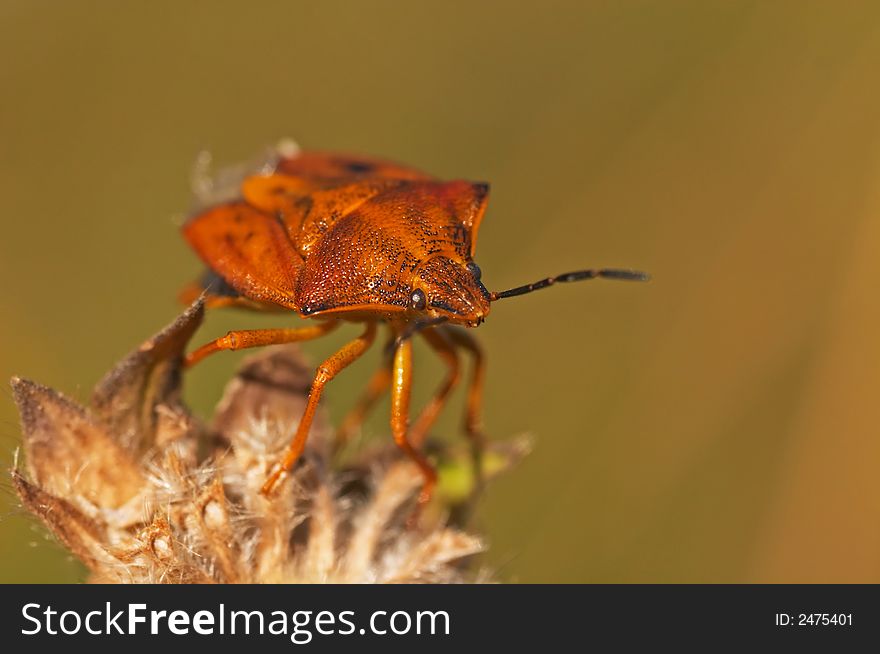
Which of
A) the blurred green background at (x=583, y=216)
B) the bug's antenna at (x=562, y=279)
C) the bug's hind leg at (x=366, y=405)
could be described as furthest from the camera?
the blurred green background at (x=583, y=216)

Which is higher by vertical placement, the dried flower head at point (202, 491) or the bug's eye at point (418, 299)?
the bug's eye at point (418, 299)

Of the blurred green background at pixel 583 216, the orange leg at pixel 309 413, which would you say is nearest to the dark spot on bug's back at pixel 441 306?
the orange leg at pixel 309 413

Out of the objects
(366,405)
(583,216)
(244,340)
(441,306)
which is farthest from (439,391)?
(583,216)

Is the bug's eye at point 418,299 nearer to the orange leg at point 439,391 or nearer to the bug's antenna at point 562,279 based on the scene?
the bug's antenna at point 562,279

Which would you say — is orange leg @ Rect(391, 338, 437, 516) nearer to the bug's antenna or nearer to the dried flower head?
the dried flower head

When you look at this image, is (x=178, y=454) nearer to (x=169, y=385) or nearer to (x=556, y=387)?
→ (x=169, y=385)

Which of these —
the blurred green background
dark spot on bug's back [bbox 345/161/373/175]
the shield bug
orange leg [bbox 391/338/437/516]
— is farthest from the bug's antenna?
the blurred green background

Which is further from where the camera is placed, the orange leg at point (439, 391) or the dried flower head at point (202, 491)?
the orange leg at point (439, 391)

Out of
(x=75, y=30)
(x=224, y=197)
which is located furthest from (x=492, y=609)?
(x=75, y=30)
